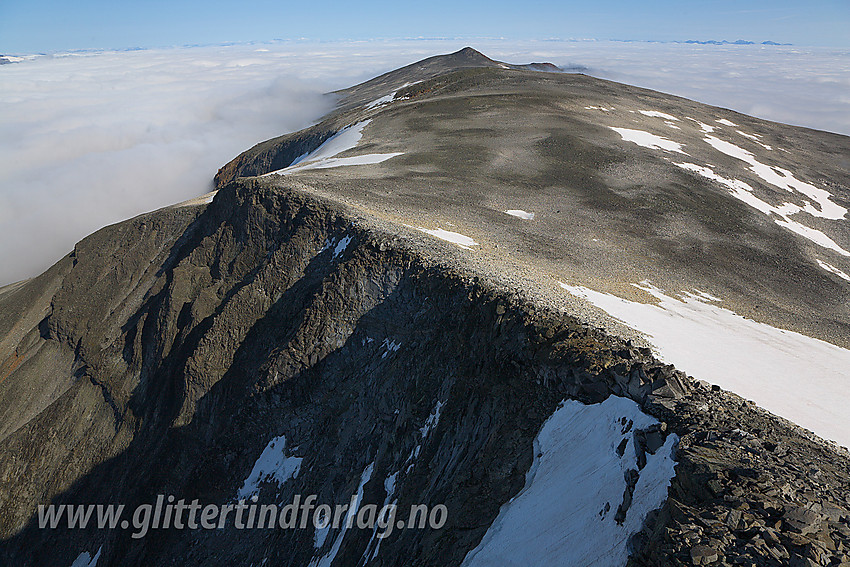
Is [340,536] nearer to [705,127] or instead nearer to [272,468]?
[272,468]

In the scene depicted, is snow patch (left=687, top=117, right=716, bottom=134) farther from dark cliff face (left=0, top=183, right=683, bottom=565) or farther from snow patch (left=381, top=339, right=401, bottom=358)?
snow patch (left=381, top=339, right=401, bottom=358)

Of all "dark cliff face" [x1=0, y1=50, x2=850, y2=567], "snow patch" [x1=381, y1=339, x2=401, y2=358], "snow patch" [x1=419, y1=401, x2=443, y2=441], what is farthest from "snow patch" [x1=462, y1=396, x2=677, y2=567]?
"snow patch" [x1=381, y1=339, x2=401, y2=358]

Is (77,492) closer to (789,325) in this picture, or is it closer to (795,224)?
(789,325)

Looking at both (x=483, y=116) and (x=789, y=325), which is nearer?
(x=789, y=325)

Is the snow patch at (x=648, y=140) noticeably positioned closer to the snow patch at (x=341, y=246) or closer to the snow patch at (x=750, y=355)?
the snow patch at (x=750, y=355)

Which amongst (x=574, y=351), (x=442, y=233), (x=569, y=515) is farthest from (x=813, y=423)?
(x=442, y=233)

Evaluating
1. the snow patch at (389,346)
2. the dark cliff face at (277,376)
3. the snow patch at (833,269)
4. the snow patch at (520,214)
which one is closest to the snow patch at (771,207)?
the snow patch at (833,269)

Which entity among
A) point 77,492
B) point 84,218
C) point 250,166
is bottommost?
point 84,218
